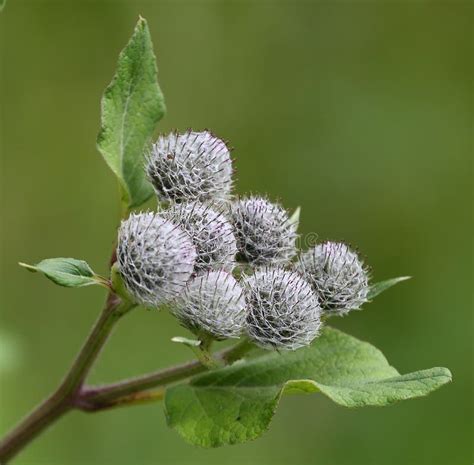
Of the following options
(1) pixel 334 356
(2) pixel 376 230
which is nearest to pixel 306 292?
(1) pixel 334 356

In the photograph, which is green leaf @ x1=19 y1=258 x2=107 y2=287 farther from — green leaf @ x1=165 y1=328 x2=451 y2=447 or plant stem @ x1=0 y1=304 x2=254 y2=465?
green leaf @ x1=165 y1=328 x2=451 y2=447

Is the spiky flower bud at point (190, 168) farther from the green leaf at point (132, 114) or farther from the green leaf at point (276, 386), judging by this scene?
the green leaf at point (276, 386)

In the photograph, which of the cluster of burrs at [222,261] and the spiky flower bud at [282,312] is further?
the spiky flower bud at [282,312]

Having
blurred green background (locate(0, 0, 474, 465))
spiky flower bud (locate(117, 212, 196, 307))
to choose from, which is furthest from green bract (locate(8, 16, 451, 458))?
blurred green background (locate(0, 0, 474, 465))

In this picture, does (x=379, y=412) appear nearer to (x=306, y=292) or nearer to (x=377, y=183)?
(x=377, y=183)

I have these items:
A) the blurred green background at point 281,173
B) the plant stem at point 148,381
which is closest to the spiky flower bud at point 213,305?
the plant stem at point 148,381

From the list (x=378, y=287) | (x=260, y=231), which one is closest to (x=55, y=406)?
(x=260, y=231)
